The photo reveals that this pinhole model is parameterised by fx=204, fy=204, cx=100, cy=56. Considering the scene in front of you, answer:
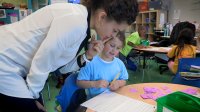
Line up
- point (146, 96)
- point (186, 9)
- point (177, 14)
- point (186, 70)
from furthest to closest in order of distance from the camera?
point (177, 14)
point (186, 9)
point (186, 70)
point (146, 96)

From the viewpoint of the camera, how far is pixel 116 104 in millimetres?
1072

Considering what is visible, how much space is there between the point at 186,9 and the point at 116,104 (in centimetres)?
539

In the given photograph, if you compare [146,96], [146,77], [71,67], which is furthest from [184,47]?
[71,67]

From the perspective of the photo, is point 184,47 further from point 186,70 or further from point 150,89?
point 150,89

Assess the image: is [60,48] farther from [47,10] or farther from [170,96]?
[170,96]

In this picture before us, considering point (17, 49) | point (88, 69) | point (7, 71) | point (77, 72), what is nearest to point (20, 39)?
point (17, 49)

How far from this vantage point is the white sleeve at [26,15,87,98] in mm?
857

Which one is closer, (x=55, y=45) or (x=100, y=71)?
(x=55, y=45)

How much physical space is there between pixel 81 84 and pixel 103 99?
188mm

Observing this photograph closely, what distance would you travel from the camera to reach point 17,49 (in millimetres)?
947

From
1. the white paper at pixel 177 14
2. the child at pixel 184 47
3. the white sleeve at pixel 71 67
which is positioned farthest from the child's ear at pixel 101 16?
the white paper at pixel 177 14

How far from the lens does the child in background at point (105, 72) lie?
130cm

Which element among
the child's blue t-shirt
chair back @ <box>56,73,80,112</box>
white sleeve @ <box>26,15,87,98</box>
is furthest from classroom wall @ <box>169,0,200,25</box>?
white sleeve @ <box>26,15,87,98</box>

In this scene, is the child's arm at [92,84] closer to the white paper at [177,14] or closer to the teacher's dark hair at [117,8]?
the teacher's dark hair at [117,8]
